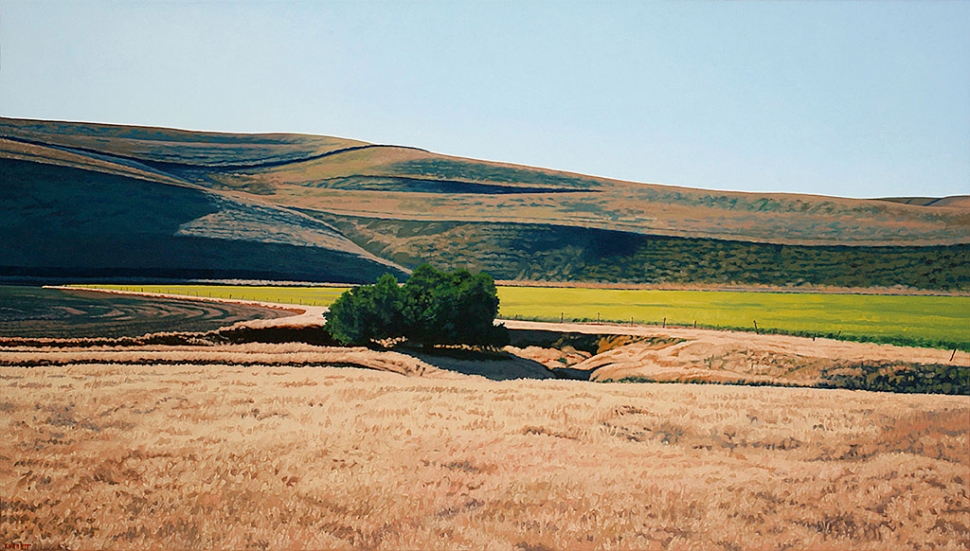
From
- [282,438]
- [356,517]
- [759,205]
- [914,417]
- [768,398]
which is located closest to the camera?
[356,517]

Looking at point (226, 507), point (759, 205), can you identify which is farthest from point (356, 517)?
point (759, 205)

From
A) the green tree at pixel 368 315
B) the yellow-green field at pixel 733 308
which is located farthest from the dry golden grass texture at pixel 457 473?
the yellow-green field at pixel 733 308

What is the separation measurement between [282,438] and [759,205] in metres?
112

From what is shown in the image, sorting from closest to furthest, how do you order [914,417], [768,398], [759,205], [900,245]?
1. [914,417]
2. [768,398]
3. [900,245]
4. [759,205]

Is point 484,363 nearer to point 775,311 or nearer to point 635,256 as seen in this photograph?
point 775,311

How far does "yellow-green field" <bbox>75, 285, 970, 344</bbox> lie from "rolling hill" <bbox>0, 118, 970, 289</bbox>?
49.1 ft

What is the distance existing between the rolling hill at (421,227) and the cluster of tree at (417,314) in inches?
1353

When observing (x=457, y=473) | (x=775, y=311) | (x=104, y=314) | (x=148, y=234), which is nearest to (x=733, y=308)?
(x=775, y=311)

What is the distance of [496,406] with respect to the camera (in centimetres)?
1548

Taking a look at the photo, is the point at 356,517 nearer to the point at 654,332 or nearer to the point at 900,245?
the point at 654,332

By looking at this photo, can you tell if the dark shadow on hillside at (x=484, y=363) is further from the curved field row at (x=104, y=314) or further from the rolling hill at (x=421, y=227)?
the rolling hill at (x=421, y=227)

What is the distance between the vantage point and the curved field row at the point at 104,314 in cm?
2934

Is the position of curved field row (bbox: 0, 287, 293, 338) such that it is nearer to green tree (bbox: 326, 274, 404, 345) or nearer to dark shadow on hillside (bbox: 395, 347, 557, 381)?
green tree (bbox: 326, 274, 404, 345)

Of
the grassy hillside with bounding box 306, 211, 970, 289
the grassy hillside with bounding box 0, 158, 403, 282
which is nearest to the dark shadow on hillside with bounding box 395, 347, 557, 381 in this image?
the grassy hillside with bounding box 0, 158, 403, 282
